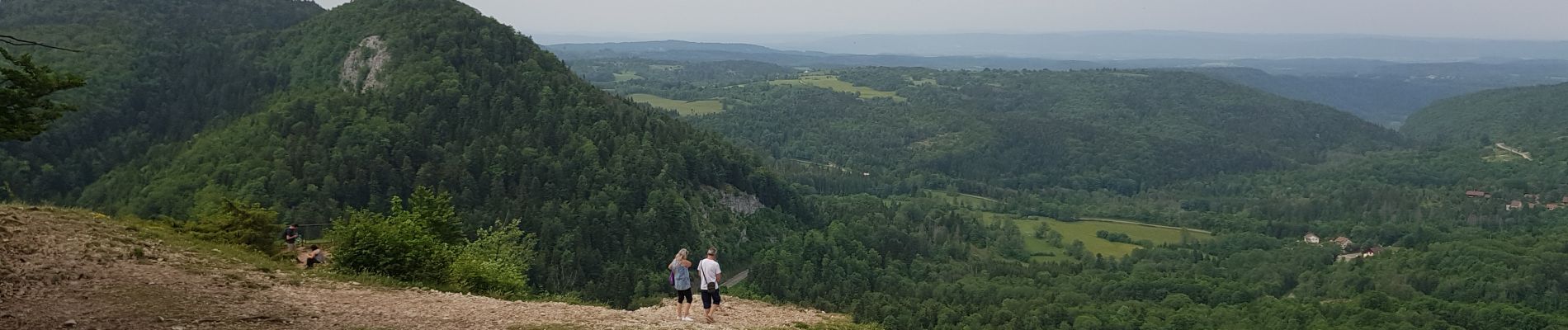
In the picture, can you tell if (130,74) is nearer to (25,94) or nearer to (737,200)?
(737,200)

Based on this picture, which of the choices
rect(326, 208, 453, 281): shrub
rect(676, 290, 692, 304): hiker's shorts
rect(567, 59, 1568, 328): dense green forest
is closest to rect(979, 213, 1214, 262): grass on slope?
rect(567, 59, 1568, 328): dense green forest

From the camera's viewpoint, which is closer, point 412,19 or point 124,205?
point 124,205

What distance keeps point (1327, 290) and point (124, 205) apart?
128888mm

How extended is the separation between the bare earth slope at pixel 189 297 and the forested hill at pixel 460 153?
43.0 metres

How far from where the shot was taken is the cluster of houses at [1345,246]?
139 metres

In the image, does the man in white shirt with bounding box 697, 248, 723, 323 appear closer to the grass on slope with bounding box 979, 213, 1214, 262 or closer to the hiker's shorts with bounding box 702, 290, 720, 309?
the hiker's shorts with bounding box 702, 290, 720, 309

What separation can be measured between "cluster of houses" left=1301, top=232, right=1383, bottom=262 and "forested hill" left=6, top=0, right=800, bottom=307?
82053 mm

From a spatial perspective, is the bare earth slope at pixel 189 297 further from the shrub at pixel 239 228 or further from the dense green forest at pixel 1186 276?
the dense green forest at pixel 1186 276

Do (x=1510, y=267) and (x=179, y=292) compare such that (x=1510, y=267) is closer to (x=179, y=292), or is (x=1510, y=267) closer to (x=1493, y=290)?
(x=1493, y=290)

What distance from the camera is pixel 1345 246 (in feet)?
490

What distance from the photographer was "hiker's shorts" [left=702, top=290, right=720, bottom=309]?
28.3 metres

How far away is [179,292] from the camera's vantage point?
26.9 meters

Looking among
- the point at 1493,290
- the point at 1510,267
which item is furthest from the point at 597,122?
the point at 1510,267

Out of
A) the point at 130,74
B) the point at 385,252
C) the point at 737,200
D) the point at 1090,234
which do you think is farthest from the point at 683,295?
the point at 1090,234
